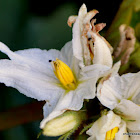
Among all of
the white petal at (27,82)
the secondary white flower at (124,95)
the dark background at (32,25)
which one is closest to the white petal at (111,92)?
the secondary white flower at (124,95)

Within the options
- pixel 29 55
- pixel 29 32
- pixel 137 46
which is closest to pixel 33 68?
pixel 29 55

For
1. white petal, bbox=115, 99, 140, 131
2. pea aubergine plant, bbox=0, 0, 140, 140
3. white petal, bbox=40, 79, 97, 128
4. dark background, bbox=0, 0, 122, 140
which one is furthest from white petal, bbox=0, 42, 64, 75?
dark background, bbox=0, 0, 122, 140

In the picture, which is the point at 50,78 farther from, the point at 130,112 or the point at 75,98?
the point at 130,112

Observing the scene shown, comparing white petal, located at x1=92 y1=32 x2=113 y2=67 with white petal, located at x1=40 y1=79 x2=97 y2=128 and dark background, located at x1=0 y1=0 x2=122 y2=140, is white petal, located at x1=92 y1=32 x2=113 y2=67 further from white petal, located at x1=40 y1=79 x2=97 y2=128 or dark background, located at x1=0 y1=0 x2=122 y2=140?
dark background, located at x1=0 y1=0 x2=122 y2=140

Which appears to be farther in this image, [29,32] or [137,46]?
[29,32]

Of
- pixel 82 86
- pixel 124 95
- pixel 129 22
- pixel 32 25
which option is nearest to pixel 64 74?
pixel 82 86

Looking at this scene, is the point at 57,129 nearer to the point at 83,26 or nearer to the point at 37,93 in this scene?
the point at 37,93

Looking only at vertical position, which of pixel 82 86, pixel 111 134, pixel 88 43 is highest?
pixel 88 43
